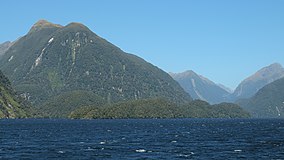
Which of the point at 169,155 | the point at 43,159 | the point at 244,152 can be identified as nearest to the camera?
the point at 43,159

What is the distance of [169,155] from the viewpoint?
369 feet

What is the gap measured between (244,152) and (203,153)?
11.7 meters

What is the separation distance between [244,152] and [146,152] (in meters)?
27.2

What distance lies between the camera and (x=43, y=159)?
105m

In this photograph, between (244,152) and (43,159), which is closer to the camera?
(43,159)

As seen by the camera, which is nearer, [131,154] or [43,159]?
[43,159]

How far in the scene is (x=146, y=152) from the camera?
119 meters

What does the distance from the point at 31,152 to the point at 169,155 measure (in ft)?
127

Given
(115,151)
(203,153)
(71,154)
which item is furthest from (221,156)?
(71,154)

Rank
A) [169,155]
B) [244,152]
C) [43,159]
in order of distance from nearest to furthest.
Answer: [43,159], [169,155], [244,152]

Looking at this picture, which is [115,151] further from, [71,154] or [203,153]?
[203,153]

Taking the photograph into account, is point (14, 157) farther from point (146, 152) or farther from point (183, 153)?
point (183, 153)

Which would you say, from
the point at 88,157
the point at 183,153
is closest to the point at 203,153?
the point at 183,153

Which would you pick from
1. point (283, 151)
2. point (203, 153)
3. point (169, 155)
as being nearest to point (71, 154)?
point (169, 155)
